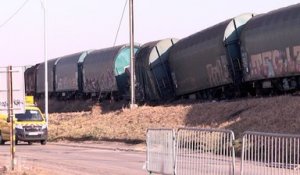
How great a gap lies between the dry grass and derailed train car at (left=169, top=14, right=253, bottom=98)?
186 cm

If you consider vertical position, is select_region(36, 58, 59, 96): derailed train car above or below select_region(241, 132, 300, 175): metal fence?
above

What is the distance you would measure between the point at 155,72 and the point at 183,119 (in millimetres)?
8373

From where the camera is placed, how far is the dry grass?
73.2ft

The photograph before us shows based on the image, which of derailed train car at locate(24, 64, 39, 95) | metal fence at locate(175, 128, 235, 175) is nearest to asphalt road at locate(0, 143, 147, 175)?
metal fence at locate(175, 128, 235, 175)

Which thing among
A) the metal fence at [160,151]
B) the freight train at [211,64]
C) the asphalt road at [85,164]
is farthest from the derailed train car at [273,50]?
the metal fence at [160,151]

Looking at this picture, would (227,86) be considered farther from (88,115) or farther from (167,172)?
(167,172)

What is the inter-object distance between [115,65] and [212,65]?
11.4 meters

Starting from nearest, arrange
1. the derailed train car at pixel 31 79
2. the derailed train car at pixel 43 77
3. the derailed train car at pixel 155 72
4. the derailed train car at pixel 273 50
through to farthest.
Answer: the derailed train car at pixel 273 50
the derailed train car at pixel 155 72
the derailed train car at pixel 43 77
the derailed train car at pixel 31 79

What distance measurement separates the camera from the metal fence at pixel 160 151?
36.8ft

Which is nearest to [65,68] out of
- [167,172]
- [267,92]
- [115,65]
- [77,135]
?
[115,65]

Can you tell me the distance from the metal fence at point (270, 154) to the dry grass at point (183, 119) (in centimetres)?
1072

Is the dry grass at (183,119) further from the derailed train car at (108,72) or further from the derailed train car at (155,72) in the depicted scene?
the derailed train car at (155,72)

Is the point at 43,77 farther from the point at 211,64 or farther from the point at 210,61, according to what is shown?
the point at 211,64

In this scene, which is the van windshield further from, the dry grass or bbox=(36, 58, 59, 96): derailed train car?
bbox=(36, 58, 59, 96): derailed train car
